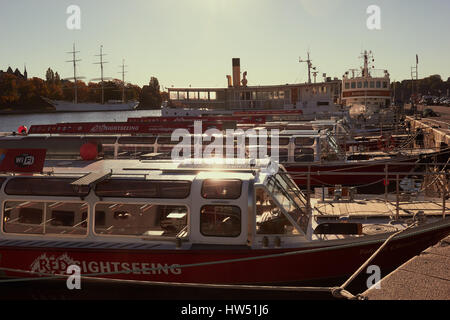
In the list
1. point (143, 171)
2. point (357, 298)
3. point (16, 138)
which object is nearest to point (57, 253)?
point (143, 171)

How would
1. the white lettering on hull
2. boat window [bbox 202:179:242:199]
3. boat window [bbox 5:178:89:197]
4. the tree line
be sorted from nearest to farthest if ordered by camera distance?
boat window [bbox 202:179:242:199] < the white lettering on hull < boat window [bbox 5:178:89:197] < the tree line

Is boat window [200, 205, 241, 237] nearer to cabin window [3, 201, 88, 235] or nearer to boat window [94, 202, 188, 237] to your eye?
boat window [94, 202, 188, 237]

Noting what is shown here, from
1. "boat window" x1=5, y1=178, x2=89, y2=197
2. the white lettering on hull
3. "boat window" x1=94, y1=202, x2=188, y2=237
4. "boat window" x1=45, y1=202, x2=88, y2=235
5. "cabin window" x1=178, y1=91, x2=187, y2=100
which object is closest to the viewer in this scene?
the white lettering on hull

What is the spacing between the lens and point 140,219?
919cm

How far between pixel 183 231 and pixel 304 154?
1265 cm

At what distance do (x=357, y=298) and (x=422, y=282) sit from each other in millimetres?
1123

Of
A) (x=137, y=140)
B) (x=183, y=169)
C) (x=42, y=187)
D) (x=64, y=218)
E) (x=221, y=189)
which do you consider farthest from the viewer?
(x=137, y=140)

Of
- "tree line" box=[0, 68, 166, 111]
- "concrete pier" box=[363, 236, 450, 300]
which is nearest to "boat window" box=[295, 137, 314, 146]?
"concrete pier" box=[363, 236, 450, 300]

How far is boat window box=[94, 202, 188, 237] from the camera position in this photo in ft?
29.8

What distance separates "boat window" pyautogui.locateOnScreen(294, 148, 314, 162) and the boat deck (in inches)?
320

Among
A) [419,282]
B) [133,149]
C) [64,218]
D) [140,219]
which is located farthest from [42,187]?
[133,149]

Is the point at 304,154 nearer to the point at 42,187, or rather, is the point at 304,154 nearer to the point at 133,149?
the point at 133,149

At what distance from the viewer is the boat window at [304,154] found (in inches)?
822
